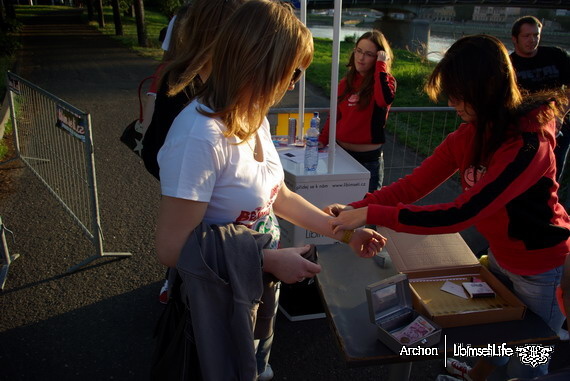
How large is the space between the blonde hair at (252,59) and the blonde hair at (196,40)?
0.45ft

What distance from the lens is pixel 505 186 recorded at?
1823mm

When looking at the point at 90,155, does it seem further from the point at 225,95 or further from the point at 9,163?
the point at 9,163

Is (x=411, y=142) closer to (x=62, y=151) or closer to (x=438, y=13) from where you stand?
(x=62, y=151)

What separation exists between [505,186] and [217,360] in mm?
1305

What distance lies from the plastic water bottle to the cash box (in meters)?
1.83

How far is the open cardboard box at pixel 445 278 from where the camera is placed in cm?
172

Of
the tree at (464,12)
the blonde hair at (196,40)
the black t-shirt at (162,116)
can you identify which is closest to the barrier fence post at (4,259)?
the black t-shirt at (162,116)

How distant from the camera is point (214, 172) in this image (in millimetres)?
1448

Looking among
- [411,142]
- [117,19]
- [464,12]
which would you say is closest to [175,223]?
[411,142]

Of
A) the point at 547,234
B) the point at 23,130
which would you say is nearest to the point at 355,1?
the point at 23,130

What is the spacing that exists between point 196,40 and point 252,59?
1.43ft

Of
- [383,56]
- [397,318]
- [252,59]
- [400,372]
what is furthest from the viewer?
[383,56]

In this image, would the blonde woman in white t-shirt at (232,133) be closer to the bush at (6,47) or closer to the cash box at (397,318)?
the cash box at (397,318)

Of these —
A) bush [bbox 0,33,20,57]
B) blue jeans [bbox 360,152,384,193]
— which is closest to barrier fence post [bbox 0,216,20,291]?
blue jeans [bbox 360,152,384,193]
